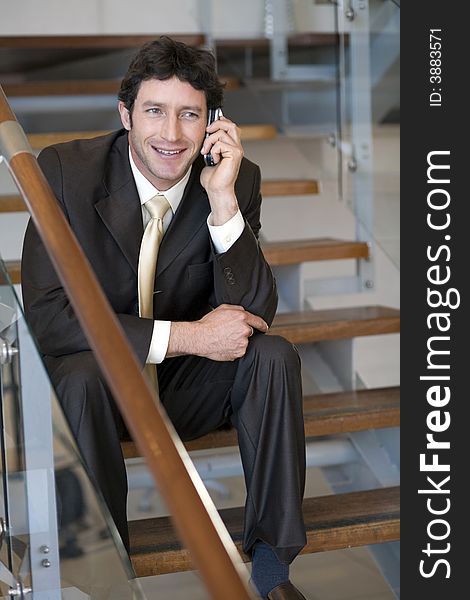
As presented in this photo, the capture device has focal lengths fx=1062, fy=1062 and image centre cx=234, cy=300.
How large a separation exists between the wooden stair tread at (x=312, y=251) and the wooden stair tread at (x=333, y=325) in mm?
173

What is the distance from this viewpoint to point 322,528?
2279 mm

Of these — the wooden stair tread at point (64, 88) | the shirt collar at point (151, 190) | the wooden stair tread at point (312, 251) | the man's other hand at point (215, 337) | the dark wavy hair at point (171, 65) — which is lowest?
the wooden stair tread at point (312, 251)

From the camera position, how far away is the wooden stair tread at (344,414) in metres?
2.39

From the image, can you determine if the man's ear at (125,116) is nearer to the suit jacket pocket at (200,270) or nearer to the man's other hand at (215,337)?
the suit jacket pocket at (200,270)

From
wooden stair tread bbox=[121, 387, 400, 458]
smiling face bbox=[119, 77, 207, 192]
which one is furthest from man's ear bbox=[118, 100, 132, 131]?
wooden stair tread bbox=[121, 387, 400, 458]

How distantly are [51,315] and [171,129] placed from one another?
0.46 m

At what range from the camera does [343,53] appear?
317 cm

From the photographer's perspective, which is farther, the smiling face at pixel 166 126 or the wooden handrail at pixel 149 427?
the smiling face at pixel 166 126

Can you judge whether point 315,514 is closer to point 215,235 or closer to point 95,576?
point 215,235

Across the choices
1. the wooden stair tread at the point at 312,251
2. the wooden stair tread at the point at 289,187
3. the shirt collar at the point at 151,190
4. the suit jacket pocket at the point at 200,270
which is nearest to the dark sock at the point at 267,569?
the suit jacket pocket at the point at 200,270

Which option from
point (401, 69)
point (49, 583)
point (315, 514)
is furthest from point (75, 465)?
point (401, 69)

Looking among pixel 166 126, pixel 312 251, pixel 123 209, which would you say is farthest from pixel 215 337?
pixel 312 251

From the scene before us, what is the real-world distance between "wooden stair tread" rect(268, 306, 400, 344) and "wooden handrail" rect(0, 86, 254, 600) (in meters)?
1.48

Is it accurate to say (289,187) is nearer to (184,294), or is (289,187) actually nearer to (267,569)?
(184,294)
